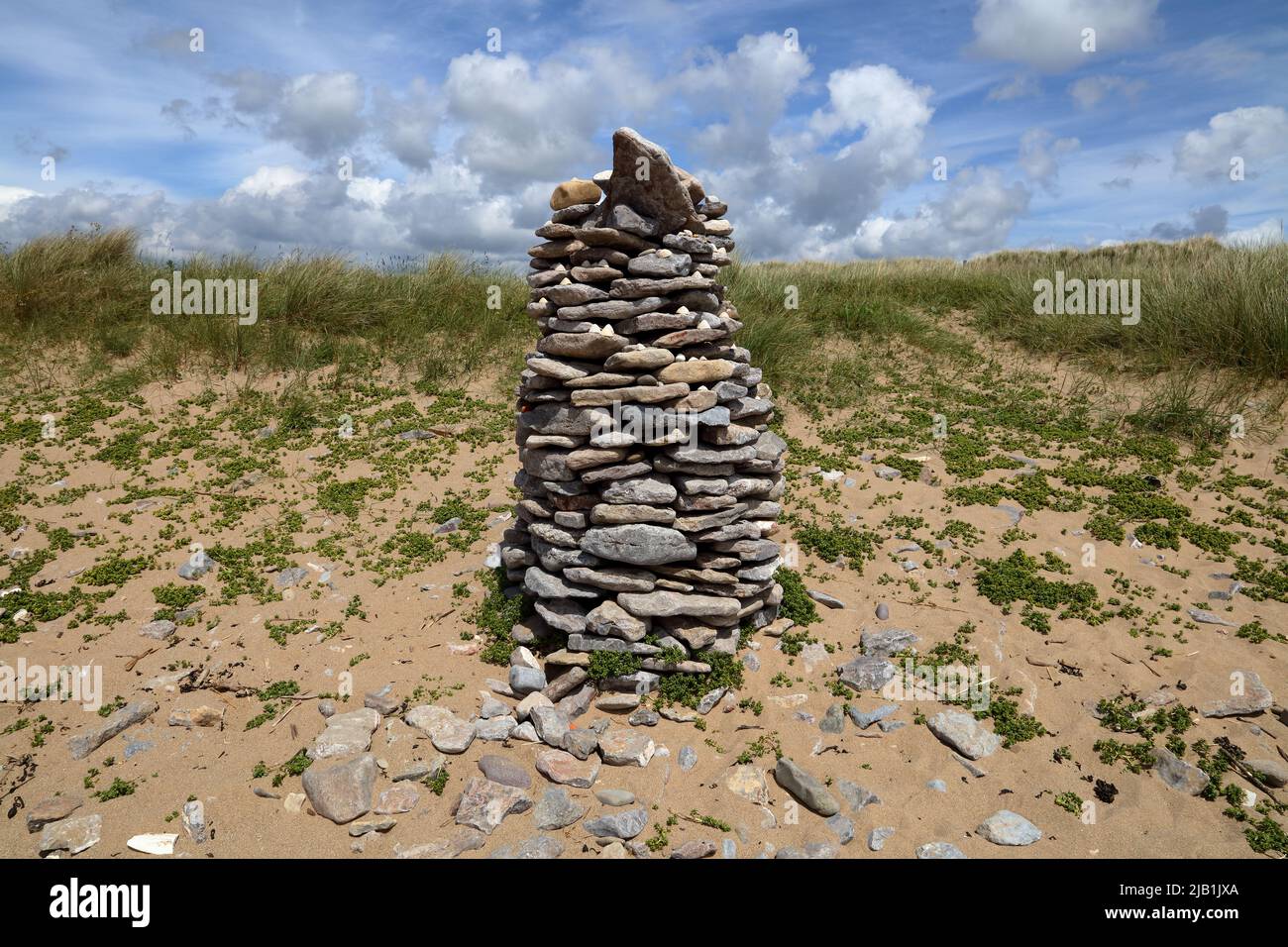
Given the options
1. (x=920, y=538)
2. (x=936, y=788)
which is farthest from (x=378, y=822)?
(x=920, y=538)

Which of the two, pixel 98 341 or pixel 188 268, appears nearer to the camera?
pixel 98 341

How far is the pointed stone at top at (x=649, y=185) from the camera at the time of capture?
536cm

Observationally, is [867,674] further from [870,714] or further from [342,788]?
[342,788]

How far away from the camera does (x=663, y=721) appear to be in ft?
18.0

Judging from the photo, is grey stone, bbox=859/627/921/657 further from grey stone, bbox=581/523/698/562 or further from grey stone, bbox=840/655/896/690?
grey stone, bbox=581/523/698/562

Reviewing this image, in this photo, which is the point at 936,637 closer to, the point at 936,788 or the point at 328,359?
the point at 936,788

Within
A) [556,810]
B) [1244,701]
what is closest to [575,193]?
[556,810]

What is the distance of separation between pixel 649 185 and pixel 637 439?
6.82ft

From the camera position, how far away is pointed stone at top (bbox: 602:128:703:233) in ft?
17.6

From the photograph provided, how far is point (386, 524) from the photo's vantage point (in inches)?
333

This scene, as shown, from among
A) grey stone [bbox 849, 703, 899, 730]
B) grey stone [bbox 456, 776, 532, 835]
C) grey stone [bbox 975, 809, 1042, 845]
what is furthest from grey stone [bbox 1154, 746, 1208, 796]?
grey stone [bbox 456, 776, 532, 835]

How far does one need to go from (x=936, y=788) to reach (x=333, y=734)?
4.38 metres

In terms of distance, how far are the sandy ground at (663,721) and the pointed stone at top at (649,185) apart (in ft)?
12.9

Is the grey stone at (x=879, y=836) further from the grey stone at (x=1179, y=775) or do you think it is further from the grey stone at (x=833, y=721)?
the grey stone at (x=1179, y=775)
